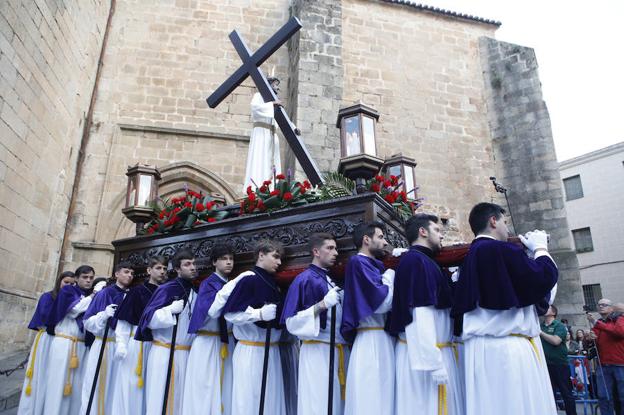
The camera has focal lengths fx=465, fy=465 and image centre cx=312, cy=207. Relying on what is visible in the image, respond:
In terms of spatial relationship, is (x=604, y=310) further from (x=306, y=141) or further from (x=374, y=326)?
(x=306, y=141)

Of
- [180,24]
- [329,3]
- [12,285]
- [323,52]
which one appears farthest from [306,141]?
[12,285]

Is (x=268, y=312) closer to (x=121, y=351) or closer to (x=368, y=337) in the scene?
(x=368, y=337)

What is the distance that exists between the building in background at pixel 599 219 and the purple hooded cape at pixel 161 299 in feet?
76.3

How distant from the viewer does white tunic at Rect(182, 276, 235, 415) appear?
13.8 ft

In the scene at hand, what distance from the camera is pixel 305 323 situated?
12.0 ft

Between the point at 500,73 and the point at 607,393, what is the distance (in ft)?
30.5

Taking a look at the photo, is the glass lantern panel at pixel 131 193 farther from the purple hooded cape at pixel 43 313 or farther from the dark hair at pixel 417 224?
the dark hair at pixel 417 224

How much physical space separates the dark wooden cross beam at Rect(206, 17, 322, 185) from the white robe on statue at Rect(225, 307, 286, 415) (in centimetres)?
222

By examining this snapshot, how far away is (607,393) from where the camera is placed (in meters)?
6.31

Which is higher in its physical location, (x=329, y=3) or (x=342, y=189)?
(x=329, y=3)

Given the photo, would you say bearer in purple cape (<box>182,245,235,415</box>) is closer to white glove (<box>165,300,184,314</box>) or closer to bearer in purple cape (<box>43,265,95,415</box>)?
white glove (<box>165,300,184,314</box>)

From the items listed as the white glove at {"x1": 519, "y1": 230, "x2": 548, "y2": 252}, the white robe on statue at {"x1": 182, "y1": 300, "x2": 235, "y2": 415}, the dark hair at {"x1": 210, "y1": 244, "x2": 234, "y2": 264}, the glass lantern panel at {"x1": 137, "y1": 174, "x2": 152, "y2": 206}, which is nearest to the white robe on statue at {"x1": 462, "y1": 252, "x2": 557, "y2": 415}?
the white glove at {"x1": 519, "y1": 230, "x2": 548, "y2": 252}

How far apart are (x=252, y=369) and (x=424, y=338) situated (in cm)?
167

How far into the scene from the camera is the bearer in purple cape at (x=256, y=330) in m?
3.98
